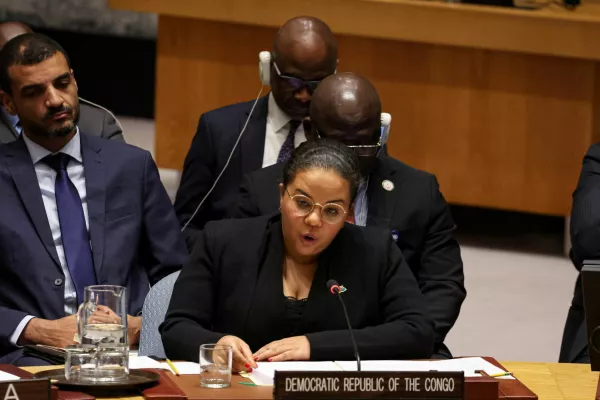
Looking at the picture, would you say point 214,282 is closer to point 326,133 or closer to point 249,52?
point 326,133

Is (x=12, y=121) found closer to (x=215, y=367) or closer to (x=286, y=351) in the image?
(x=286, y=351)

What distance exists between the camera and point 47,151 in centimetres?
393

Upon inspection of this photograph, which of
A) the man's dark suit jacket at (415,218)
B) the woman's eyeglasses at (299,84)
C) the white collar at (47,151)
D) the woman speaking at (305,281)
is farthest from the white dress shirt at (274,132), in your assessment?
the woman speaking at (305,281)

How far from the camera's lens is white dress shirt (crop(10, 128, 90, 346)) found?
12.6ft

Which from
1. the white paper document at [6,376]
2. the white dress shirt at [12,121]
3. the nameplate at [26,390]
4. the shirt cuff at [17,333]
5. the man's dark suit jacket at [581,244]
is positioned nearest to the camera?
the nameplate at [26,390]

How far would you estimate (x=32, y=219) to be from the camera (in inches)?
150

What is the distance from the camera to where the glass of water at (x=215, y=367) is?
112 inches

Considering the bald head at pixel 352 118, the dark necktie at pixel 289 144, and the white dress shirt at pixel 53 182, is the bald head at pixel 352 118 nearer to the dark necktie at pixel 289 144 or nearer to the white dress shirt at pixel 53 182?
the dark necktie at pixel 289 144

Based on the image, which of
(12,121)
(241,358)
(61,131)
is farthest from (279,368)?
(12,121)

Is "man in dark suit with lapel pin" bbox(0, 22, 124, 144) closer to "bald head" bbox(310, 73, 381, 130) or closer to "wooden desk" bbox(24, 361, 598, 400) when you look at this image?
"bald head" bbox(310, 73, 381, 130)

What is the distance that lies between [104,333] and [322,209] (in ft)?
2.25

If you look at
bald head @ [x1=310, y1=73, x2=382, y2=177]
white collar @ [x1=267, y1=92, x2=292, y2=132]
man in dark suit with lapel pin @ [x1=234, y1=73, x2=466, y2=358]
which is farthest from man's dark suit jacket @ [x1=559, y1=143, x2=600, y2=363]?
white collar @ [x1=267, y1=92, x2=292, y2=132]

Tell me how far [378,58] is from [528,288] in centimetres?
149

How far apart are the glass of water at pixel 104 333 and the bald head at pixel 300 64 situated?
1.78 metres
